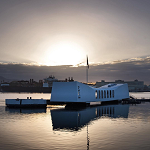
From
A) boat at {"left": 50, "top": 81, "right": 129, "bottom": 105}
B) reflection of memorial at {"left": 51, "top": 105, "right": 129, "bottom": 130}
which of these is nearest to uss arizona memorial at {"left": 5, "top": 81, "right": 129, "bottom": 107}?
boat at {"left": 50, "top": 81, "right": 129, "bottom": 105}

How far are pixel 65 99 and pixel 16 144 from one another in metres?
41.2

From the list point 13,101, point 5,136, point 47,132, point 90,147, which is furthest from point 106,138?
point 13,101

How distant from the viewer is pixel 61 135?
26984 millimetres

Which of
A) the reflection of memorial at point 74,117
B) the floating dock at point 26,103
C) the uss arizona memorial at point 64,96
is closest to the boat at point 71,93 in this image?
the uss arizona memorial at point 64,96

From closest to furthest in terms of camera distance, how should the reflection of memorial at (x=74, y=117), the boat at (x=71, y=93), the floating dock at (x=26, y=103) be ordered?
1. the reflection of memorial at (x=74, y=117)
2. the boat at (x=71, y=93)
3. the floating dock at (x=26, y=103)

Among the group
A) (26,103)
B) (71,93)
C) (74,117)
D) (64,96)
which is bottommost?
(74,117)

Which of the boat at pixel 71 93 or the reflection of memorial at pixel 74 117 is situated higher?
the boat at pixel 71 93

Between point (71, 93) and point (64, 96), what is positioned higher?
point (71, 93)

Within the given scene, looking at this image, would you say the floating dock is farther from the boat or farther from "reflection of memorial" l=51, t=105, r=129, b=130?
"reflection of memorial" l=51, t=105, r=129, b=130

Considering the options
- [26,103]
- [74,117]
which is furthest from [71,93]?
[74,117]

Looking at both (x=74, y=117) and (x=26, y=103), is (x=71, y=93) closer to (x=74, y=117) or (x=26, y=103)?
(x=26, y=103)

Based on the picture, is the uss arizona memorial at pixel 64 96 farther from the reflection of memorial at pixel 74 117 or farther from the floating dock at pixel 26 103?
the reflection of memorial at pixel 74 117

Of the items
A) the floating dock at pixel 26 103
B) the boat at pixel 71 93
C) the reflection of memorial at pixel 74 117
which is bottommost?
the reflection of memorial at pixel 74 117

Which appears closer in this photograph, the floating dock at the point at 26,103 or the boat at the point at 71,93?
the boat at the point at 71,93
